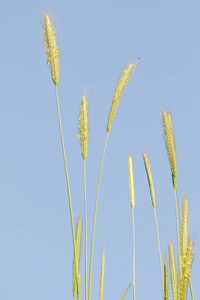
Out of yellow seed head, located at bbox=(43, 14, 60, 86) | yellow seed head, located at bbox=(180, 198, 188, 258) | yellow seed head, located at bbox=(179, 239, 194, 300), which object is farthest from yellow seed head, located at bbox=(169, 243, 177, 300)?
yellow seed head, located at bbox=(43, 14, 60, 86)

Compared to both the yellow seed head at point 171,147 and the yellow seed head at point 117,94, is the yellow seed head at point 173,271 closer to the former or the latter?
the yellow seed head at point 171,147

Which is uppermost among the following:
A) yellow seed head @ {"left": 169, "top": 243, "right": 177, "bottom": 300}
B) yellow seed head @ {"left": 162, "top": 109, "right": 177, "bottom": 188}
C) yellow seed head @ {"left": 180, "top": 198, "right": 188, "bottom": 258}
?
yellow seed head @ {"left": 162, "top": 109, "right": 177, "bottom": 188}

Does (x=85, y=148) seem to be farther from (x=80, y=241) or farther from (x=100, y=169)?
(x=80, y=241)

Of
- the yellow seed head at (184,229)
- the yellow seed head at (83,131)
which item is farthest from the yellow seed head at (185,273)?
the yellow seed head at (83,131)

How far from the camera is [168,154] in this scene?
2.82 m

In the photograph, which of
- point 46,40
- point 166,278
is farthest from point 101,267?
point 46,40

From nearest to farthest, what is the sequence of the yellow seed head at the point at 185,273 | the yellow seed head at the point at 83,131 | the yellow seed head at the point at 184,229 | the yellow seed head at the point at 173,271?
the yellow seed head at the point at 185,273 < the yellow seed head at the point at 184,229 < the yellow seed head at the point at 173,271 < the yellow seed head at the point at 83,131

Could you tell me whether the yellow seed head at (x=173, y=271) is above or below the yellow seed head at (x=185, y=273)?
below

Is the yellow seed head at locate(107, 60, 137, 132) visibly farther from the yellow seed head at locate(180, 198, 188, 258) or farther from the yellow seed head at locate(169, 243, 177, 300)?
the yellow seed head at locate(169, 243, 177, 300)

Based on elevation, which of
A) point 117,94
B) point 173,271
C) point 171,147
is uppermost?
point 117,94

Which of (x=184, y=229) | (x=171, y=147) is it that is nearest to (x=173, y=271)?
(x=184, y=229)

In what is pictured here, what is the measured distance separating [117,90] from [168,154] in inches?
16.5

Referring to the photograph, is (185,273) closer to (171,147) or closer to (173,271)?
(173,271)

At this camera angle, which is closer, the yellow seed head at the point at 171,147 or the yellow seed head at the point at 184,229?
the yellow seed head at the point at 184,229
